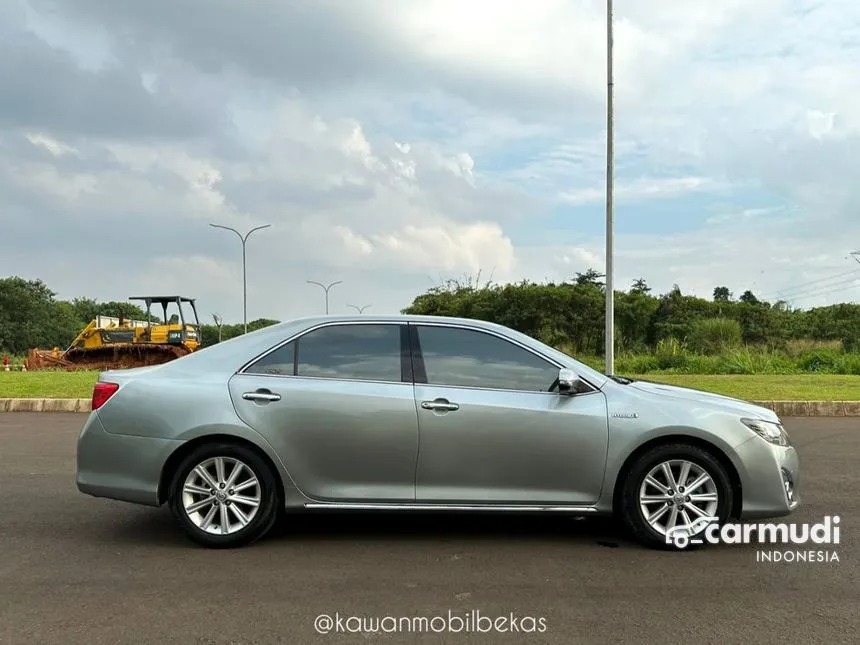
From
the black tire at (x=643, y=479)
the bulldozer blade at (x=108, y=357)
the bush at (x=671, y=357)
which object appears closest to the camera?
the black tire at (x=643, y=479)

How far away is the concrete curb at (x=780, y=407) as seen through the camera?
477 inches

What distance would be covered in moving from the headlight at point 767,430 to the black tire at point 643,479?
321 mm

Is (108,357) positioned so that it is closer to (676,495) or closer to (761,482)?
(676,495)

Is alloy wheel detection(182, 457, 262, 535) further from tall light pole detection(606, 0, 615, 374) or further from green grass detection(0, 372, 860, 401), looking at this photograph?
tall light pole detection(606, 0, 615, 374)

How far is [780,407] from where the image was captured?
12.2 meters

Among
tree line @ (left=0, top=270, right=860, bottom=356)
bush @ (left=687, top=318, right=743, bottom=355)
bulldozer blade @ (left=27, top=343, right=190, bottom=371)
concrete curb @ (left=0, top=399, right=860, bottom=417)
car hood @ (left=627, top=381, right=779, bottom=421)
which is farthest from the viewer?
tree line @ (left=0, top=270, right=860, bottom=356)

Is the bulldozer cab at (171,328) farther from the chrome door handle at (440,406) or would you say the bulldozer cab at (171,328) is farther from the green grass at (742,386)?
the chrome door handle at (440,406)

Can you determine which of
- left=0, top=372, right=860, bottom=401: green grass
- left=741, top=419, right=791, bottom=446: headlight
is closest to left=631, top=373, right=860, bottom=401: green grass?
left=0, top=372, right=860, bottom=401: green grass

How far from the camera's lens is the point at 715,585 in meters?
3.96

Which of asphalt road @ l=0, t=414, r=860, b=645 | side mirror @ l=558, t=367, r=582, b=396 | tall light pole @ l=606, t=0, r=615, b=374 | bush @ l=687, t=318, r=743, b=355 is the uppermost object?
tall light pole @ l=606, t=0, r=615, b=374

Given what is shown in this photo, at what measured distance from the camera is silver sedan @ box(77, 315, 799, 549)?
4500mm

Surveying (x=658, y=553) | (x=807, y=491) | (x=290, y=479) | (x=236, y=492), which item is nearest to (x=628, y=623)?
(x=658, y=553)

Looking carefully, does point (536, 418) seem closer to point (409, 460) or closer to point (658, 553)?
point (409, 460)

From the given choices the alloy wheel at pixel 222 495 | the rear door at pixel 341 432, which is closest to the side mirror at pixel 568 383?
the rear door at pixel 341 432
